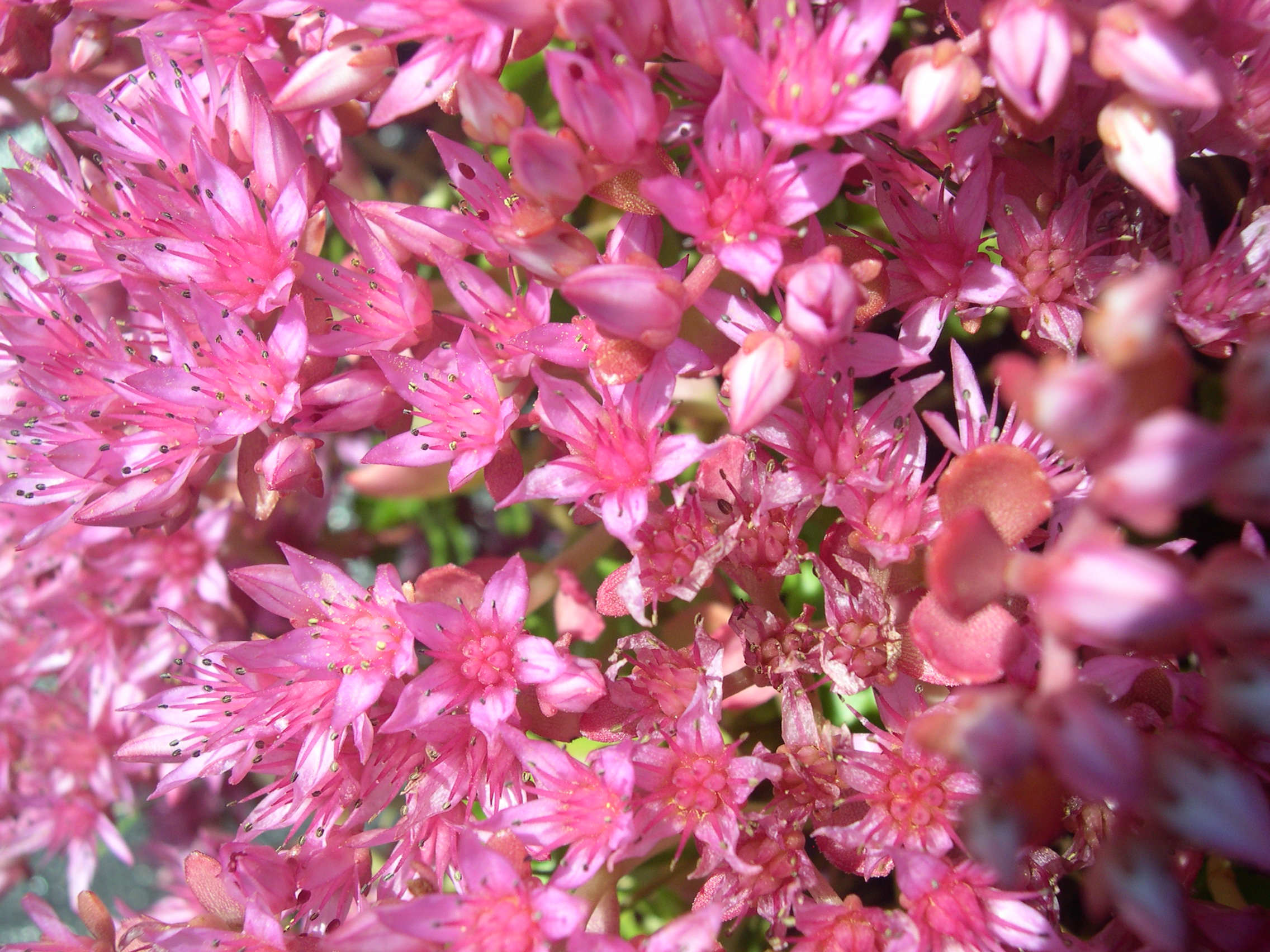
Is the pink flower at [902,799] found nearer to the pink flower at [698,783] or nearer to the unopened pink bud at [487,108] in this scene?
the pink flower at [698,783]

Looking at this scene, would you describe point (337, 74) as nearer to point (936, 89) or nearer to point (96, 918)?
point (936, 89)

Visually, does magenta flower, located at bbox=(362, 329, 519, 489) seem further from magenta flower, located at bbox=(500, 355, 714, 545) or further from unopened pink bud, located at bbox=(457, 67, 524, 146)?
unopened pink bud, located at bbox=(457, 67, 524, 146)

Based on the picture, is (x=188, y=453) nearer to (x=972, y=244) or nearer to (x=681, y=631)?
(x=681, y=631)

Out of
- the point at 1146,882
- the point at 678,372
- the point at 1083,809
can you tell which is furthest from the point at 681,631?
the point at 1146,882

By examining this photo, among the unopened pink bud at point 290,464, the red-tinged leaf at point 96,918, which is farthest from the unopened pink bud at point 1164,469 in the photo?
the red-tinged leaf at point 96,918

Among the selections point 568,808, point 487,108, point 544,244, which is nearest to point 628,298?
point 544,244
